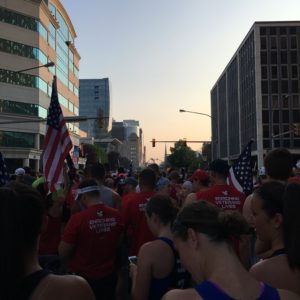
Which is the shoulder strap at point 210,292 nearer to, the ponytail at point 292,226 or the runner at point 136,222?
the ponytail at point 292,226

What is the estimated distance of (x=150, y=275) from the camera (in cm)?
367

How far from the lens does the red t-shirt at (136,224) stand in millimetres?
5559

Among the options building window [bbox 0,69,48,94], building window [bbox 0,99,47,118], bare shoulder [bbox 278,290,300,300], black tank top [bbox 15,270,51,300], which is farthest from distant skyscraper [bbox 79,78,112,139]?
bare shoulder [bbox 278,290,300,300]

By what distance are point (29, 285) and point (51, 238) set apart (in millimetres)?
3520

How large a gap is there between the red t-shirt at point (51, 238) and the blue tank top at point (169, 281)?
2111 mm

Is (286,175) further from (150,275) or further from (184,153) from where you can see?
(184,153)

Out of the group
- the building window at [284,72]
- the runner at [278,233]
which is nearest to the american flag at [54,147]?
the runner at [278,233]

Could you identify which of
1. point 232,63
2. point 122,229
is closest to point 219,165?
point 122,229

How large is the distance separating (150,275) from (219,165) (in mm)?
2529

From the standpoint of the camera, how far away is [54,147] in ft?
22.5

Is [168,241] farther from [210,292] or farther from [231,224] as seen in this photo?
[210,292]

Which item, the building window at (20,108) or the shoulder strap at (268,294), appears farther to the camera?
the building window at (20,108)

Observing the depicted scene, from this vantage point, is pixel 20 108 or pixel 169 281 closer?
pixel 169 281

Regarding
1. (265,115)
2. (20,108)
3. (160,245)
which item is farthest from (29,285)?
(265,115)
